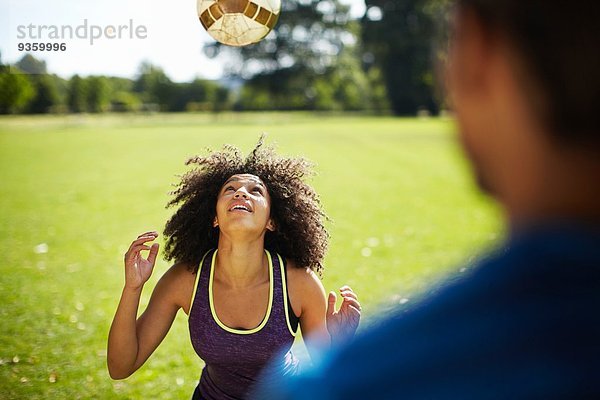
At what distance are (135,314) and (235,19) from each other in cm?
175

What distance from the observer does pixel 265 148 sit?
296 cm

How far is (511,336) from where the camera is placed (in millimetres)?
694

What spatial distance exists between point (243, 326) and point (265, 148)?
1001 mm

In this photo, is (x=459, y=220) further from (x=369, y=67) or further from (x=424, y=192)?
(x=369, y=67)

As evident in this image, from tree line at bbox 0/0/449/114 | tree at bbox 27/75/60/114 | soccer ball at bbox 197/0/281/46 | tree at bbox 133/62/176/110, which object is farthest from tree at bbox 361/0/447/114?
soccer ball at bbox 197/0/281/46

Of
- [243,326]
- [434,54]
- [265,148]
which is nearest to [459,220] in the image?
[265,148]

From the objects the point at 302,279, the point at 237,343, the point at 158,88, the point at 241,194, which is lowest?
→ the point at 237,343

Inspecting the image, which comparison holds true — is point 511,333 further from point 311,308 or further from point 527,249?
point 311,308

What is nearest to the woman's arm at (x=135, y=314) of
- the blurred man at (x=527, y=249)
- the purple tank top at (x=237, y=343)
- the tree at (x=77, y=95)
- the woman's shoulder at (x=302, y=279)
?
the purple tank top at (x=237, y=343)

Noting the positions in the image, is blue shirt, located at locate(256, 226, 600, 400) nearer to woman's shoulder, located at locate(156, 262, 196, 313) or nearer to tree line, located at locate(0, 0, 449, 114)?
woman's shoulder, located at locate(156, 262, 196, 313)

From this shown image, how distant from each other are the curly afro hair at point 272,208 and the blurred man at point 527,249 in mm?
1924

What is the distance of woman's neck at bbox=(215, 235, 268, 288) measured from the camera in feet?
7.95

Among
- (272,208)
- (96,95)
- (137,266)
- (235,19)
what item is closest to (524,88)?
(137,266)

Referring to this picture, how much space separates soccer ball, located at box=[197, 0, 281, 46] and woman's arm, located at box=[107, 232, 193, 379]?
4.31 ft
